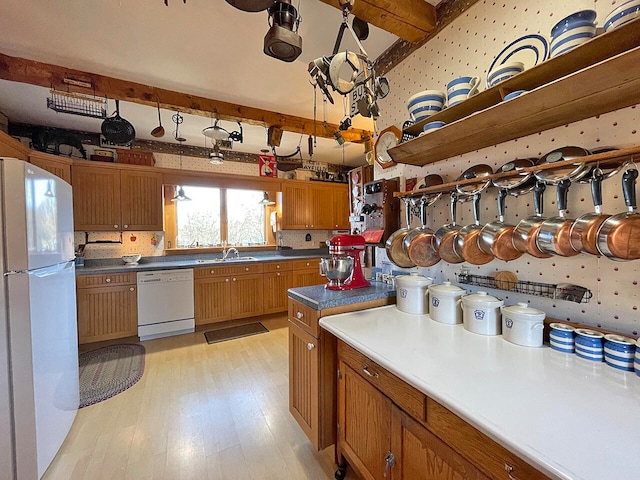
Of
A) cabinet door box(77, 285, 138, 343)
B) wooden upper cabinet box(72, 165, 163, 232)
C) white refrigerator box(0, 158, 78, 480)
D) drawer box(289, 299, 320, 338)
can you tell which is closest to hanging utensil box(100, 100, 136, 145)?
wooden upper cabinet box(72, 165, 163, 232)

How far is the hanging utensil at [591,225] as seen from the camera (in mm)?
905

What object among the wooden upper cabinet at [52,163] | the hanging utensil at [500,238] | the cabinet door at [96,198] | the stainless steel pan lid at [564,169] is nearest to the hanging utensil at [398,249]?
the hanging utensil at [500,238]

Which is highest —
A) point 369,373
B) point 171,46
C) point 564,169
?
point 171,46

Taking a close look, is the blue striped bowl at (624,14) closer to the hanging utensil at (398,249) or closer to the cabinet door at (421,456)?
the hanging utensil at (398,249)

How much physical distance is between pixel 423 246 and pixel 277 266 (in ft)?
9.39

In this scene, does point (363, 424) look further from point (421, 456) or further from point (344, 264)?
point (344, 264)

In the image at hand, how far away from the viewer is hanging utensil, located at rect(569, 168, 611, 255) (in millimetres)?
905

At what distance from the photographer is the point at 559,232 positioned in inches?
39.2

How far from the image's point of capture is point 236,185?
415cm

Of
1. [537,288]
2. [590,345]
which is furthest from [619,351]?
[537,288]

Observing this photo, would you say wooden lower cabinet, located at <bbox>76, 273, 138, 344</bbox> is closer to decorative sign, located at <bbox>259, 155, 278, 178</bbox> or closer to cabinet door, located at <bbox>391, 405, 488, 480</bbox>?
decorative sign, located at <bbox>259, 155, 278, 178</bbox>

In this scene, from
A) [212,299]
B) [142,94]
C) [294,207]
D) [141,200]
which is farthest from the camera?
[294,207]

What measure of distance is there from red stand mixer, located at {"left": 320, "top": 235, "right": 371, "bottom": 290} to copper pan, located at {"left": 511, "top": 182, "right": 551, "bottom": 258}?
87 cm

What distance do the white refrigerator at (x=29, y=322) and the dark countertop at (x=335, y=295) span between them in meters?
1.33
